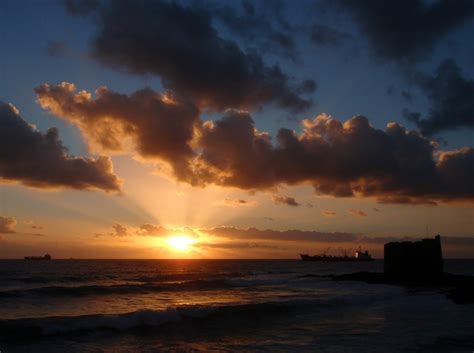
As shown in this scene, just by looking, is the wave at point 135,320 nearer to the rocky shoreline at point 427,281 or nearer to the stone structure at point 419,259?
the rocky shoreline at point 427,281

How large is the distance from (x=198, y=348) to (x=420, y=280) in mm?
44514

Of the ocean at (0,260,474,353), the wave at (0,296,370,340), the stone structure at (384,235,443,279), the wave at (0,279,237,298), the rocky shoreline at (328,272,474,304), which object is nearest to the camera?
the ocean at (0,260,474,353)


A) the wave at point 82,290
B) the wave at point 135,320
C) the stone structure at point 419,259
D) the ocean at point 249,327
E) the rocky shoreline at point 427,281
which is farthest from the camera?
the stone structure at point 419,259

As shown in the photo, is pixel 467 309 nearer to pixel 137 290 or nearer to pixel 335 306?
pixel 335 306

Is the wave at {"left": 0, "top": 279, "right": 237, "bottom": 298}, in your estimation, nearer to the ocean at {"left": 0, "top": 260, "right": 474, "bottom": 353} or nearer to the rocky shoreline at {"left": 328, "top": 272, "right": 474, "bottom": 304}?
the ocean at {"left": 0, "top": 260, "right": 474, "bottom": 353}

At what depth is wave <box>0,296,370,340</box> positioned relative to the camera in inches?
904

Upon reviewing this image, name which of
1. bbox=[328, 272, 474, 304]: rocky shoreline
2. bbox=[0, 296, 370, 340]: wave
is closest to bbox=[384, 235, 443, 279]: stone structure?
bbox=[328, 272, 474, 304]: rocky shoreline

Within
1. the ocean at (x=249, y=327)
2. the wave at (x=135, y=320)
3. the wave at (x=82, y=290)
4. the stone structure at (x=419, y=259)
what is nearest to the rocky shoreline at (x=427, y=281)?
the stone structure at (x=419, y=259)

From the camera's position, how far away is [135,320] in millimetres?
24922

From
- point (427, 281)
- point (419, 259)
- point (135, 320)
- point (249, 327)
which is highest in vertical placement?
point (419, 259)

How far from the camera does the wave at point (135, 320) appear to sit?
904 inches

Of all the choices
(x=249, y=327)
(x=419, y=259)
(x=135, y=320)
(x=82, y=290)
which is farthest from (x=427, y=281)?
(x=135, y=320)

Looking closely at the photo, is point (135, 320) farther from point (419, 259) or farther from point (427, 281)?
point (419, 259)

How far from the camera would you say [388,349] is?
1753 cm
